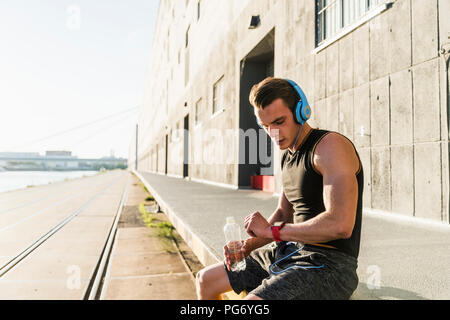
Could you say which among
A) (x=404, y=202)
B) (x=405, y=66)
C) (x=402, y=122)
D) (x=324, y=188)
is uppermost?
(x=405, y=66)

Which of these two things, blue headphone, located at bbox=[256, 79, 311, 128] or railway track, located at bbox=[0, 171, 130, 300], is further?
railway track, located at bbox=[0, 171, 130, 300]

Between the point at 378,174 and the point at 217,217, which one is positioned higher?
the point at 378,174

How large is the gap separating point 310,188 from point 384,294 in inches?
36.3

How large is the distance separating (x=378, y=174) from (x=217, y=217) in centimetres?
272

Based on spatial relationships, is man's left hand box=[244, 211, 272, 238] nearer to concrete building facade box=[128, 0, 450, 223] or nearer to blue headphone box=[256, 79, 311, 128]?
blue headphone box=[256, 79, 311, 128]

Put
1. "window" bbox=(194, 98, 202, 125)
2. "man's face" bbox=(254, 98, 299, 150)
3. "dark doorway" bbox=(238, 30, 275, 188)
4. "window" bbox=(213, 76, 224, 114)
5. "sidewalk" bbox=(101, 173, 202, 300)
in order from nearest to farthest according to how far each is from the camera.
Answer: "man's face" bbox=(254, 98, 299, 150), "sidewalk" bbox=(101, 173, 202, 300), "dark doorway" bbox=(238, 30, 275, 188), "window" bbox=(213, 76, 224, 114), "window" bbox=(194, 98, 202, 125)

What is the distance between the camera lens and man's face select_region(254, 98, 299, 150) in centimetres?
171

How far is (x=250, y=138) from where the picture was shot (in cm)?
1109

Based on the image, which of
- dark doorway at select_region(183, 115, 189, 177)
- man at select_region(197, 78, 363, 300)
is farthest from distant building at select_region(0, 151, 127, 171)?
man at select_region(197, 78, 363, 300)

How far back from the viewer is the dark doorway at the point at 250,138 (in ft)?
36.0

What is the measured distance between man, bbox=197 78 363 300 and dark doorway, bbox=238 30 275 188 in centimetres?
907

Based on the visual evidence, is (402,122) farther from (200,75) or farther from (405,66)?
(200,75)

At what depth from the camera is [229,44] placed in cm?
1250
